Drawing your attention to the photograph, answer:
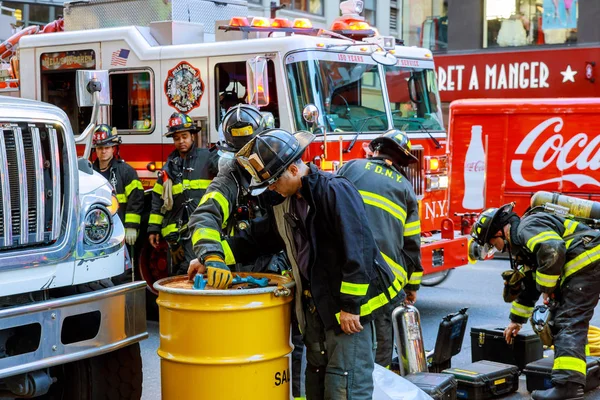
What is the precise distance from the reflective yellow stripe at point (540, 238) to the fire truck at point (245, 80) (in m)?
2.57

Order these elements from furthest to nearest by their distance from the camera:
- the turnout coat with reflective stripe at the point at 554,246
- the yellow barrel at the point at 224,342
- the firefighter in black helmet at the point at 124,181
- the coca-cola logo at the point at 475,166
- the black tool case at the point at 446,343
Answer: the coca-cola logo at the point at 475,166 → the firefighter in black helmet at the point at 124,181 → the black tool case at the point at 446,343 → the turnout coat with reflective stripe at the point at 554,246 → the yellow barrel at the point at 224,342

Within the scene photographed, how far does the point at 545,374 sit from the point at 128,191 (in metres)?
3.84

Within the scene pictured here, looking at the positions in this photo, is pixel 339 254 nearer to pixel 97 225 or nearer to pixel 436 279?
pixel 97 225

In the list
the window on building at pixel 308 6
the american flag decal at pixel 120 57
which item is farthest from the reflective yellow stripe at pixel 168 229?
the window on building at pixel 308 6

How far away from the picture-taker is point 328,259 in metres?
4.29

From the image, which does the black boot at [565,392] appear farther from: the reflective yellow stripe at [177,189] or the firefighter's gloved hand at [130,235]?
the firefighter's gloved hand at [130,235]

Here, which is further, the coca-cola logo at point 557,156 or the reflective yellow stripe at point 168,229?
the coca-cola logo at point 557,156

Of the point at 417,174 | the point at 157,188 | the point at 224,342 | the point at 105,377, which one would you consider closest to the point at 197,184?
the point at 157,188

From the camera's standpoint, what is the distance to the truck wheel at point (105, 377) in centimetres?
477

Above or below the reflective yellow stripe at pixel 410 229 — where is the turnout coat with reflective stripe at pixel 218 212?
above

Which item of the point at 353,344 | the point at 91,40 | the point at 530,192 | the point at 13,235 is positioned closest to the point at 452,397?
the point at 353,344

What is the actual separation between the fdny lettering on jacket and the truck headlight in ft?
5.11

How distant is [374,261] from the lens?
4359 mm

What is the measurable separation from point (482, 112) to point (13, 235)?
31.6ft
